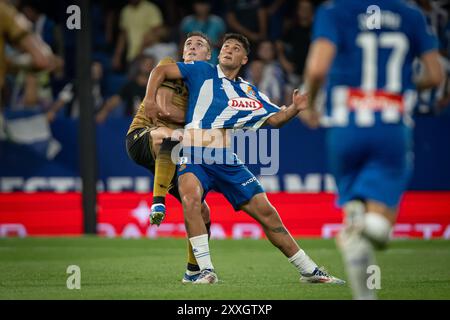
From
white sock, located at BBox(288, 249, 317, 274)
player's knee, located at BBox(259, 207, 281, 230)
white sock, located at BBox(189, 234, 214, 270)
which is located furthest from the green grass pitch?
player's knee, located at BBox(259, 207, 281, 230)

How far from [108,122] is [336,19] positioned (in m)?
10.3

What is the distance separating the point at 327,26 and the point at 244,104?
3118 mm

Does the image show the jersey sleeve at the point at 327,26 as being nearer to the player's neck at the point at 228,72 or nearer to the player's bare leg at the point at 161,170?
the player's neck at the point at 228,72

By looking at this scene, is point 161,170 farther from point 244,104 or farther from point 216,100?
point 244,104

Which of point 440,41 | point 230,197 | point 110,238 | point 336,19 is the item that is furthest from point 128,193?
point 336,19

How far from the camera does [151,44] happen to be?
18031 mm

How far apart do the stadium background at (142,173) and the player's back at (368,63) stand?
29.7ft

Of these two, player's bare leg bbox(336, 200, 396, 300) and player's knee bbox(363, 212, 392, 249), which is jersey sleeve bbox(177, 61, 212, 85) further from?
player's knee bbox(363, 212, 392, 249)

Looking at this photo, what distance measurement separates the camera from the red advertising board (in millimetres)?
15711

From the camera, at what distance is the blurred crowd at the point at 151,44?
17.1 m

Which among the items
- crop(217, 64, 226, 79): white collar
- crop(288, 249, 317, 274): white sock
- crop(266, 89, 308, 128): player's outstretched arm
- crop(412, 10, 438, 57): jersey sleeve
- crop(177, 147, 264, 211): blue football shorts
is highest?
crop(412, 10, 438, 57): jersey sleeve

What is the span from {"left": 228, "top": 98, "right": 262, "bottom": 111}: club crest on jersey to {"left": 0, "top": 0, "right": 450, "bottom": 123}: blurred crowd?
6995 millimetres

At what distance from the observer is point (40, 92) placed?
17609mm

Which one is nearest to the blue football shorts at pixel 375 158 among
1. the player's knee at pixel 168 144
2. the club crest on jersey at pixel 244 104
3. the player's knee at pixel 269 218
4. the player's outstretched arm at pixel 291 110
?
the player's outstretched arm at pixel 291 110
